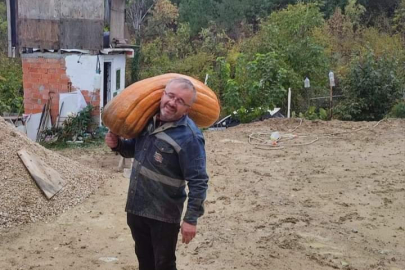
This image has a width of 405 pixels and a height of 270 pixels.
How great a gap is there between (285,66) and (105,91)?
4.34 metres

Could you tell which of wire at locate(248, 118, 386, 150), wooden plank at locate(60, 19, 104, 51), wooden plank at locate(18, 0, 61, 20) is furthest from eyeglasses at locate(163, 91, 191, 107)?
wooden plank at locate(18, 0, 61, 20)

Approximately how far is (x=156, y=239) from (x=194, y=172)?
421 millimetres

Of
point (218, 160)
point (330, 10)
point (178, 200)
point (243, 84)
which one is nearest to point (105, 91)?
point (243, 84)

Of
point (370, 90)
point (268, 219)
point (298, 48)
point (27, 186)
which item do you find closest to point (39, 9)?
point (27, 186)

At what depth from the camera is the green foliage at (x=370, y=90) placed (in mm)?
11336

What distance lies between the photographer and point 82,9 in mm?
9758

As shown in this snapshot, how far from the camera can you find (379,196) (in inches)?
219

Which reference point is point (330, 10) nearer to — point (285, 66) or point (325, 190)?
point (285, 66)

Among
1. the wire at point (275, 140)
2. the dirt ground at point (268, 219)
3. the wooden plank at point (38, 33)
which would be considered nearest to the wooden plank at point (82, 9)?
the wooden plank at point (38, 33)

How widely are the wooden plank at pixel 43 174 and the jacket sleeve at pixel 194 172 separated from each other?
2.83 meters

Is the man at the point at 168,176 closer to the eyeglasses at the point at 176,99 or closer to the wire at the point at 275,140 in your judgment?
the eyeglasses at the point at 176,99

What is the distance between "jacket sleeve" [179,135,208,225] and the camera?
2.44 meters

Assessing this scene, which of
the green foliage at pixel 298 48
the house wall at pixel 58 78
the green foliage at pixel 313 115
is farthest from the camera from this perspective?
the green foliage at pixel 298 48

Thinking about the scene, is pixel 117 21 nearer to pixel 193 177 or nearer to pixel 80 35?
pixel 80 35
